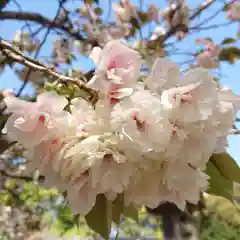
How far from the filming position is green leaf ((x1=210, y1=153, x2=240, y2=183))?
0.45 meters

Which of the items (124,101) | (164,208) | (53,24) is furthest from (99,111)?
(53,24)

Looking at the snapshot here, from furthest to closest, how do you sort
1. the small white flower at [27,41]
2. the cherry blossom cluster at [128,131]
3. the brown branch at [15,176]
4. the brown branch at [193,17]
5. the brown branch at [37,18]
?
the small white flower at [27,41] < the brown branch at [15,176] < the brown branch at [193,17] < the brown branch at [37,18] < the cherry blossom cluster at [128,131]

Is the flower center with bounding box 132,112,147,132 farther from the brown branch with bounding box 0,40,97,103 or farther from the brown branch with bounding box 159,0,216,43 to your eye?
the brown branch with bounding box 159,0,216,43

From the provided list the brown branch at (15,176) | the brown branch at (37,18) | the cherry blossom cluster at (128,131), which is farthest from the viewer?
the brown branch at (15,176)

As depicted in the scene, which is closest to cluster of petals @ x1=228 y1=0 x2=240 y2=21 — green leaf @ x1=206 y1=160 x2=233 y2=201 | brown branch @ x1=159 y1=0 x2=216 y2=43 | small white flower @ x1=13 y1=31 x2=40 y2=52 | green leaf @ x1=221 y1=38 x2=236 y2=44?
green leaf @ x1=221 y1=38 x2=236 y2=44

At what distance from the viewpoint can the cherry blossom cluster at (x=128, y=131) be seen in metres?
0.36

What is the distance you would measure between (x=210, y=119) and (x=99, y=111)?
10cm

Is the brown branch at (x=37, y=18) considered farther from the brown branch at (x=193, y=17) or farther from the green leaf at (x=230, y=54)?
the green leaf at (x=230, y=54)

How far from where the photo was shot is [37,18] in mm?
1249

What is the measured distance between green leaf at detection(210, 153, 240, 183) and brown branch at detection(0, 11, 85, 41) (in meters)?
0.84

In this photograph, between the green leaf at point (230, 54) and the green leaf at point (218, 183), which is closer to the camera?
the green leaf at point (218, 183)

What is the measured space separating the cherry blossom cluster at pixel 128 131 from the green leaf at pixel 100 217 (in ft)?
0.06

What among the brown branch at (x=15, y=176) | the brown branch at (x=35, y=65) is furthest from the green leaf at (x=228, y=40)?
the brown branch at (x=35, y=65)

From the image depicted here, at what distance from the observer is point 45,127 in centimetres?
39
